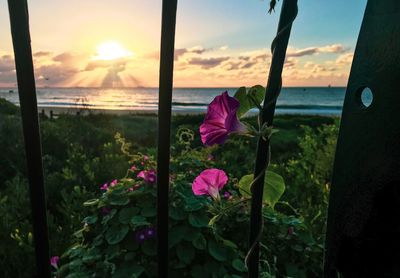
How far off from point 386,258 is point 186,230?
1.20 metres

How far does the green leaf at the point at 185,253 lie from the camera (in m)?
1.71

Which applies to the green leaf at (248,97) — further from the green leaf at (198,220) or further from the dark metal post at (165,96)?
the green leaf at (198,220)

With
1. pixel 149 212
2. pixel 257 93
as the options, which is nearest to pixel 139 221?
pixel 149 212

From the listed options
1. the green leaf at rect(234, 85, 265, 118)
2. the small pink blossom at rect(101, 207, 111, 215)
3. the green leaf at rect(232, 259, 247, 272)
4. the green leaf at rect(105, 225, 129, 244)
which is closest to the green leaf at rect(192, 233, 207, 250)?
the green leaf at rect(232, 259, 247, 272)

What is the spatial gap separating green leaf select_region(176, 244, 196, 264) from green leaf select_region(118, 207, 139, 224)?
239 mm

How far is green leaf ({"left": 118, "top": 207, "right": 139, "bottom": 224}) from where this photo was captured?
183 centimetres

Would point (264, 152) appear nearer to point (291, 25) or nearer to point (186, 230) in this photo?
point (291, 25)

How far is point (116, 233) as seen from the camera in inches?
71.7

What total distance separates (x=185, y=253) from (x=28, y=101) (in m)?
1.17

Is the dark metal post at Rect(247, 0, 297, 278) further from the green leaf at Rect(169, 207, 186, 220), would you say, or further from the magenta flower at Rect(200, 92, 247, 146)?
the green leaf at Rect(169, 207, 186, 220)

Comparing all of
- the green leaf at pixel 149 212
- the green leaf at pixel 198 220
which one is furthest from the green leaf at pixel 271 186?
the green leaf at pixel 149 212

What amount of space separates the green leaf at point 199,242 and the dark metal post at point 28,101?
3.39 ft

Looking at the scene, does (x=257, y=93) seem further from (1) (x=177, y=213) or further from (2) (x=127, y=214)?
(2) (x=127, y=214)

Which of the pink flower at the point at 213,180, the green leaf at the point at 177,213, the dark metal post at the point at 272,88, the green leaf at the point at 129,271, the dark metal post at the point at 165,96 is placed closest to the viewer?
the dark metal post at the point at 272,88
